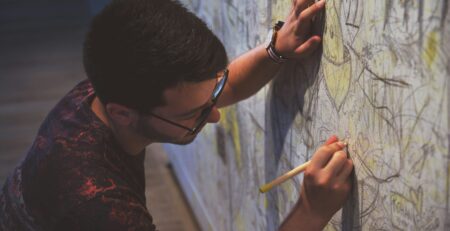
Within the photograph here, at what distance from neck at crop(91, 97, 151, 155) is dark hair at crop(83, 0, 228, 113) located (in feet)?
0.24

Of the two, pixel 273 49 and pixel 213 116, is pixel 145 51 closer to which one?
pixel 213 116

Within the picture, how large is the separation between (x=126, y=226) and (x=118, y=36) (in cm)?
36

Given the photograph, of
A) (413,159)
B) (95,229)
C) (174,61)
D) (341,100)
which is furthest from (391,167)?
(95,229)

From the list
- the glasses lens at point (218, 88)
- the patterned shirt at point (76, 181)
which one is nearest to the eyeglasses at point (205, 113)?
the glasses lens at point (218, 88)

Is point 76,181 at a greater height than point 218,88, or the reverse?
point 218,88

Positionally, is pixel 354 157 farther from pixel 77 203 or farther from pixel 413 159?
pixel 77 203

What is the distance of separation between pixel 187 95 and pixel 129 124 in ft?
0.50

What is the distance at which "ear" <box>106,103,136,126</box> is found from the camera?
53.2 inches

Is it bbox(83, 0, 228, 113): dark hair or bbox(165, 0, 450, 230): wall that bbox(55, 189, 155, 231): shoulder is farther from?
bbox(165, 0, 450, 230): wall

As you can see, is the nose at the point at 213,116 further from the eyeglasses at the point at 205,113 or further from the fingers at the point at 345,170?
the fingers at the point at 345,170

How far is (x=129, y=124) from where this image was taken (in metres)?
1.39

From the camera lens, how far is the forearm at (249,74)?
63.4 inches

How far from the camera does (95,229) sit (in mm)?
1248

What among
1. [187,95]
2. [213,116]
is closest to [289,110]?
[213,116]
